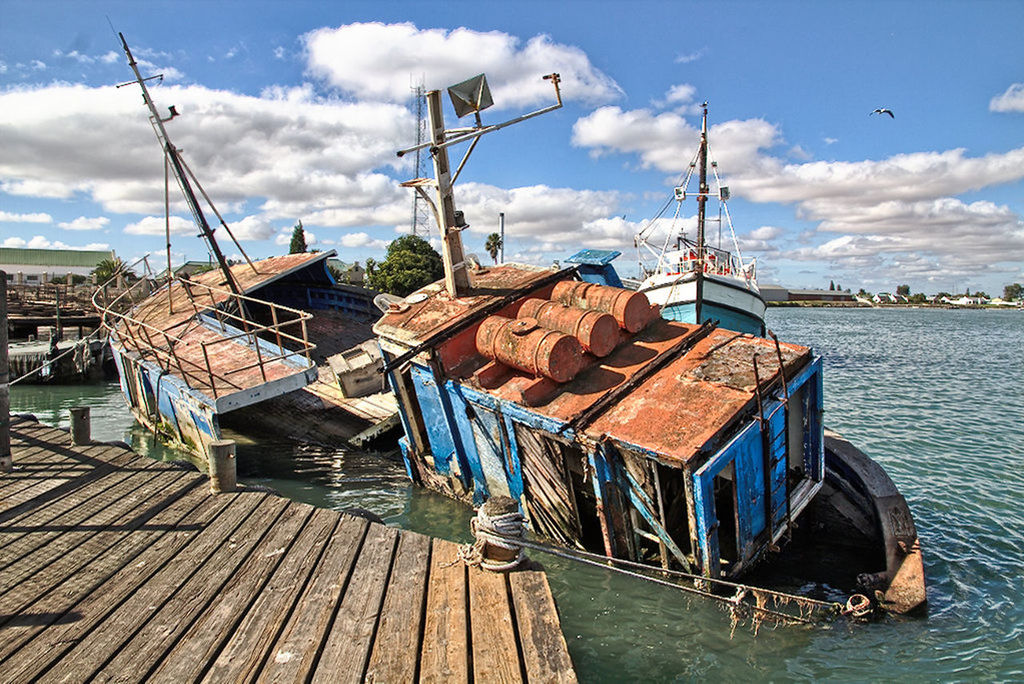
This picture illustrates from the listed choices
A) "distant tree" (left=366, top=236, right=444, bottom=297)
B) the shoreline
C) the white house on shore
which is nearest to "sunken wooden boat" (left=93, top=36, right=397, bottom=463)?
"distant tree" (left=366, top=236, right=444, bottom=297)

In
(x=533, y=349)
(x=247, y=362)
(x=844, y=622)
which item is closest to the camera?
(x=844, y=622)

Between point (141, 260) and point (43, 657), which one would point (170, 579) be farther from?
point (141, 260)

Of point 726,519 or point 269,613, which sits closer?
point 269,613

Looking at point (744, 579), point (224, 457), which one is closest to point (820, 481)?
point (744, 579)

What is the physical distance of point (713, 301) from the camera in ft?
62.5

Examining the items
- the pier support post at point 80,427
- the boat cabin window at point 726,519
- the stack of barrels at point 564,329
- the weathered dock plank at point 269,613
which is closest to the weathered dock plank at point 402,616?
the weathered dock plank at point 269,613

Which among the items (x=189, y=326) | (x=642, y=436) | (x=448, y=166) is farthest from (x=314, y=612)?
(x=189, y=326)

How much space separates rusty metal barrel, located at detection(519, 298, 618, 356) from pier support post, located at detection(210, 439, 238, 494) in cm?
467

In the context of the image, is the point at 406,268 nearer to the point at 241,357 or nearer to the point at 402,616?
the point at 241,357

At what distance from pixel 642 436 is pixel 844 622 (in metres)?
3.10

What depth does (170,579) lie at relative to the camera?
4.86 meters

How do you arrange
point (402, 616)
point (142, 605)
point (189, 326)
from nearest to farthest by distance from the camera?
point (402, 616), point (142, 605), point (189, 326)

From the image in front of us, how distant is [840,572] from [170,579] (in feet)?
26.1

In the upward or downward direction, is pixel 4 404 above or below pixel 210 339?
below
